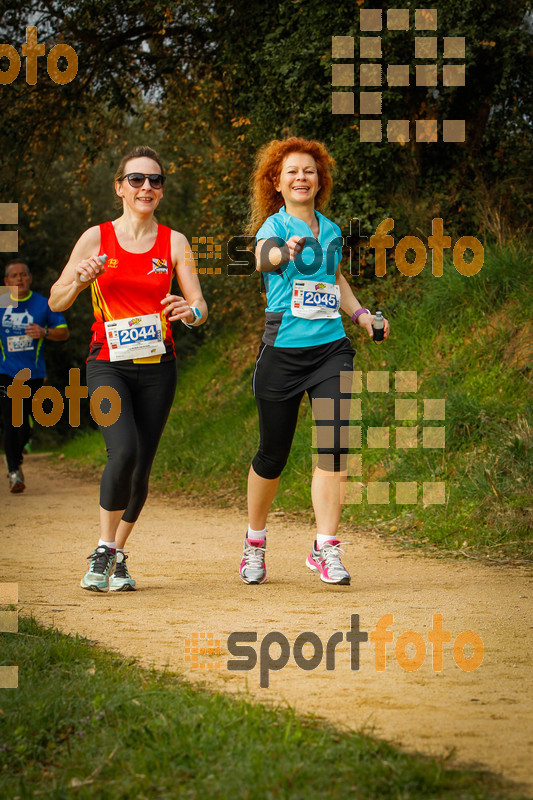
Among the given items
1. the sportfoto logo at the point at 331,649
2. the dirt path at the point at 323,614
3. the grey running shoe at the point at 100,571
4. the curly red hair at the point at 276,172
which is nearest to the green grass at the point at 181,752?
the dirt path at the point at 323,614

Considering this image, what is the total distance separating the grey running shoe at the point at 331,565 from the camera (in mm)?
5305

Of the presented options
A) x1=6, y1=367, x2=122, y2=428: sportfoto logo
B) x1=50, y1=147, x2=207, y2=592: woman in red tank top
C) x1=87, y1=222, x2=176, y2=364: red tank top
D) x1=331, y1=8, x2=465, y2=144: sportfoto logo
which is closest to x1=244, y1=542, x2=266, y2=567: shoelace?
x1=50, y1=147, x2=207, y2=592: woman in red tank top

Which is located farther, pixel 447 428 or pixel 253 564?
pixel 447 428

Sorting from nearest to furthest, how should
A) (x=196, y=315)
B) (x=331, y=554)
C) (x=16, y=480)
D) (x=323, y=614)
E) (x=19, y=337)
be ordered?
(x=323, y=614) → (x=196, y=315) → (x=331, y=554) → (x=19, y=337) → (x=16, y=480)

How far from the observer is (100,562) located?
207 inches

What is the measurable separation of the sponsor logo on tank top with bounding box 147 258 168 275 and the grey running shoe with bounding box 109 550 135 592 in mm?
1557

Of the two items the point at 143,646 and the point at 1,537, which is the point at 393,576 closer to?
the point at 143,646

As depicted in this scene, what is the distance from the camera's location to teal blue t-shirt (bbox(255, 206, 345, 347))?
530cm

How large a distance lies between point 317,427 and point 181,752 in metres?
2.90

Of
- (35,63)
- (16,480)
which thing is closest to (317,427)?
(16,480)

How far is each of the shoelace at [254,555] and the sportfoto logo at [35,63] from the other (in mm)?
8538

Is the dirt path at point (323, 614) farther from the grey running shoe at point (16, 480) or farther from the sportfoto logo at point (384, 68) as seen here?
the sportfoto logo at point (384, 68)

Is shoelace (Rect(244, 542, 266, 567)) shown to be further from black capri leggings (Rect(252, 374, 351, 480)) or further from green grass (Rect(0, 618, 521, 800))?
green grass (Rect(0, 618, 521, 800))

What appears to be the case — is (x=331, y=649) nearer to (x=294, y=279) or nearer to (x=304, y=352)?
(x=304, y=352)
